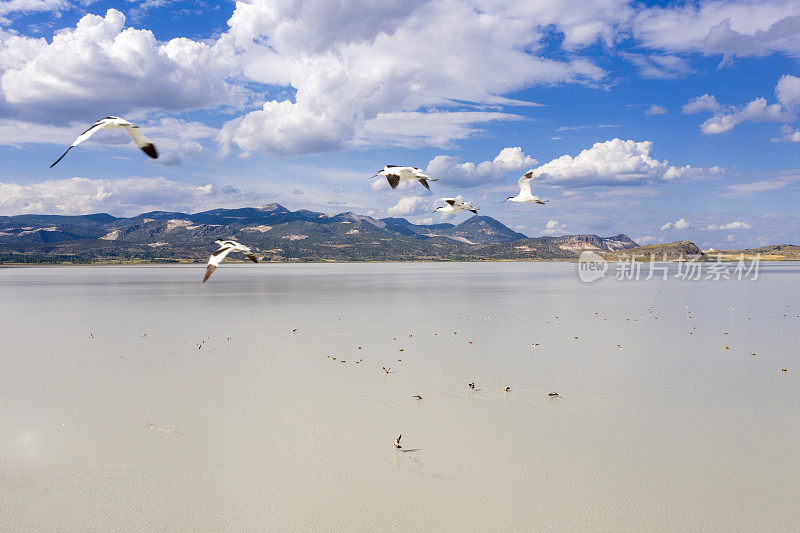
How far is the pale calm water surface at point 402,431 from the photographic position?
779cm

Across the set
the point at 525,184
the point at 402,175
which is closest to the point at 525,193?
the point at 525,184

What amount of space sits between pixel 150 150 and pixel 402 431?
753 cm

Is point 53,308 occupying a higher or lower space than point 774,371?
lower

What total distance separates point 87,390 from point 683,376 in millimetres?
18043

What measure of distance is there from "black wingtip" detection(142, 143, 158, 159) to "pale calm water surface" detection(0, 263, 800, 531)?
5582mm

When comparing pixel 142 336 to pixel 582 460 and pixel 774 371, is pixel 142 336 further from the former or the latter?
pixel 774 371

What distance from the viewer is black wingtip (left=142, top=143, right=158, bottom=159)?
7.73 meters

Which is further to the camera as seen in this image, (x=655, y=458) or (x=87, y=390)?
(x=87, y=390)

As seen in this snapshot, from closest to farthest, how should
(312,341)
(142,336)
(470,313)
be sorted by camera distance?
(312,341) < (142,336) < (470,313)

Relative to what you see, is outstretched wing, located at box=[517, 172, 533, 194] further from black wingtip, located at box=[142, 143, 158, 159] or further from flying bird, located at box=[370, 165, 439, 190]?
black wingtip, located at box=[142, 143, 158, 159]

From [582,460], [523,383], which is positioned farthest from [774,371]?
[582,460]

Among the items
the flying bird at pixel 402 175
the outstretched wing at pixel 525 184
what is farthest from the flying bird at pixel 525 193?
the flying bird at pixel 402 175

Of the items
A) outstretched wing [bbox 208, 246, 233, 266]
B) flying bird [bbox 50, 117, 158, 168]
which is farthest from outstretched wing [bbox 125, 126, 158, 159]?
outstretched wing [bbox 208, 246, 233, 266]

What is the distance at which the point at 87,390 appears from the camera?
1451 cm
